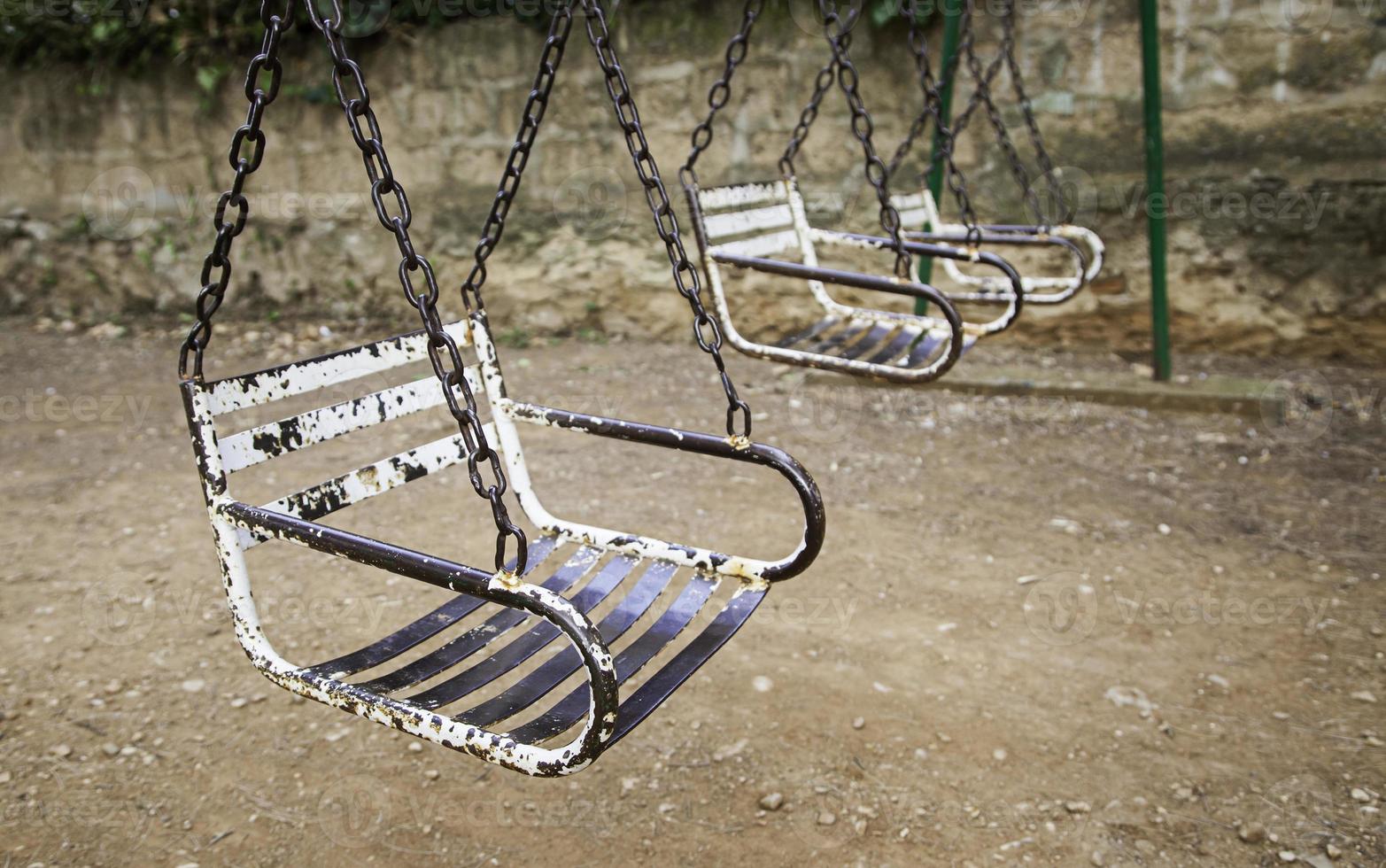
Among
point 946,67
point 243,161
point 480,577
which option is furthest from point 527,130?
point 946,67

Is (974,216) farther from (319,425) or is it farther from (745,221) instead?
(319,425)

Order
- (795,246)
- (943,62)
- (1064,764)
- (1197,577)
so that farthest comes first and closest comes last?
(943,62) < (795,246) < (1197,577) < (1064,764)

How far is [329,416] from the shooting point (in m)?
1.56

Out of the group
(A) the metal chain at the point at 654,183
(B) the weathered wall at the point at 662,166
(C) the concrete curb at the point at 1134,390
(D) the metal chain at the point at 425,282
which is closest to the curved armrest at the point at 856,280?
(A) the metal chain at the point at 654,183

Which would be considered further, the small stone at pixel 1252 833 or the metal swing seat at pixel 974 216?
the metal swing seat at pixel 974 216

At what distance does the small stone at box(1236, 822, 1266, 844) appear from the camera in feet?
5.56

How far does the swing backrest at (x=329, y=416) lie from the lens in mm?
1455

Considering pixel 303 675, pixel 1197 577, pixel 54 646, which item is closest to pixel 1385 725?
pixel 1197 577

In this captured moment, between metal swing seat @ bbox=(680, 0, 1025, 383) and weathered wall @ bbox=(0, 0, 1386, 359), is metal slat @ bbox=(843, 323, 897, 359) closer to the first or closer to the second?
metal swing seat @ bbox=(680, 0, 1025, 383)

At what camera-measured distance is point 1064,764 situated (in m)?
1.89

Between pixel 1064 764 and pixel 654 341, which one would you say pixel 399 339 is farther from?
pixel 654 341

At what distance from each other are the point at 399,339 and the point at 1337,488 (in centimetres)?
296

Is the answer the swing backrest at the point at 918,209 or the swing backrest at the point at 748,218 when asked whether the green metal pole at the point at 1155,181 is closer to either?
the swing backrest at the point at 918,209

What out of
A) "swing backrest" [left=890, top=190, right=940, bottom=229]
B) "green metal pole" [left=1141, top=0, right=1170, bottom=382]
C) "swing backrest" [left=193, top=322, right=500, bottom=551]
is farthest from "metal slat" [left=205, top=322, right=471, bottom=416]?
"green metal pole" [left=1141, top=0, right=1170, bottom=382]
